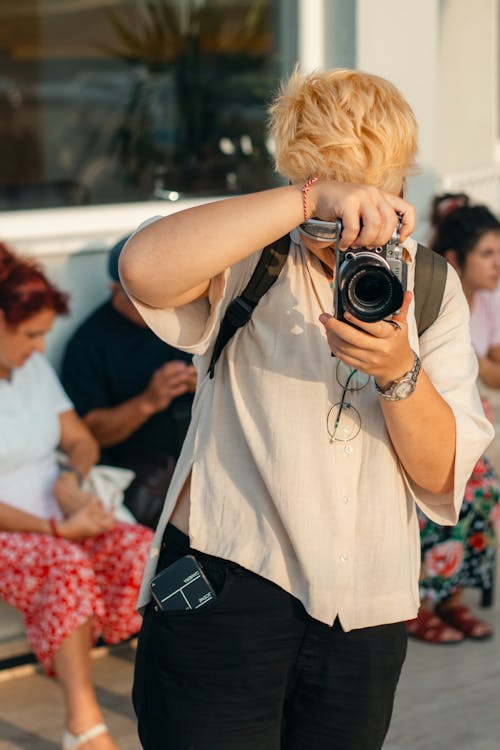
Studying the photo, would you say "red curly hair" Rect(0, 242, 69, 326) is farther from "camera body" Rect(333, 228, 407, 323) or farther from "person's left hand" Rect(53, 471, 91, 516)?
"camera body" Rect(333, 228, 407, 323)

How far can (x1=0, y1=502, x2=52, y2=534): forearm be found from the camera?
138 inches

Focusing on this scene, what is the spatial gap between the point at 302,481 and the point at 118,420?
7.76 feet

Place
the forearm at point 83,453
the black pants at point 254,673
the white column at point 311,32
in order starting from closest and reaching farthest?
the black pants at point 254,673
the forearm at point 83,453
the white column at point 311,32

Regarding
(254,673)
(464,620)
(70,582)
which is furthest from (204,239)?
(464,620)

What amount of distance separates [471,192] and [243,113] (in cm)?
186

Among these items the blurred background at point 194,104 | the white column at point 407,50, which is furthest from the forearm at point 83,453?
the white column at point 407,50

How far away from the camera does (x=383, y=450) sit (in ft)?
5.99

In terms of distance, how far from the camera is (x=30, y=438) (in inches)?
145

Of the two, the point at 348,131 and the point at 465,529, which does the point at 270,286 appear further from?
the point at 465,529

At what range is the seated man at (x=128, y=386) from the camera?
406 cm

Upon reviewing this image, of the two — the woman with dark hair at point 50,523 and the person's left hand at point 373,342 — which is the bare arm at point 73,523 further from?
the person's left hand at point 373,342

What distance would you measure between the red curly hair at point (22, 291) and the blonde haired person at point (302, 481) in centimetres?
186

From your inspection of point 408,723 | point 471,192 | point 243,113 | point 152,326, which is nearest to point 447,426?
point 152,326

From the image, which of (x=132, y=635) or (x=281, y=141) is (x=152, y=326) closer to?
(x=281, y=141)
